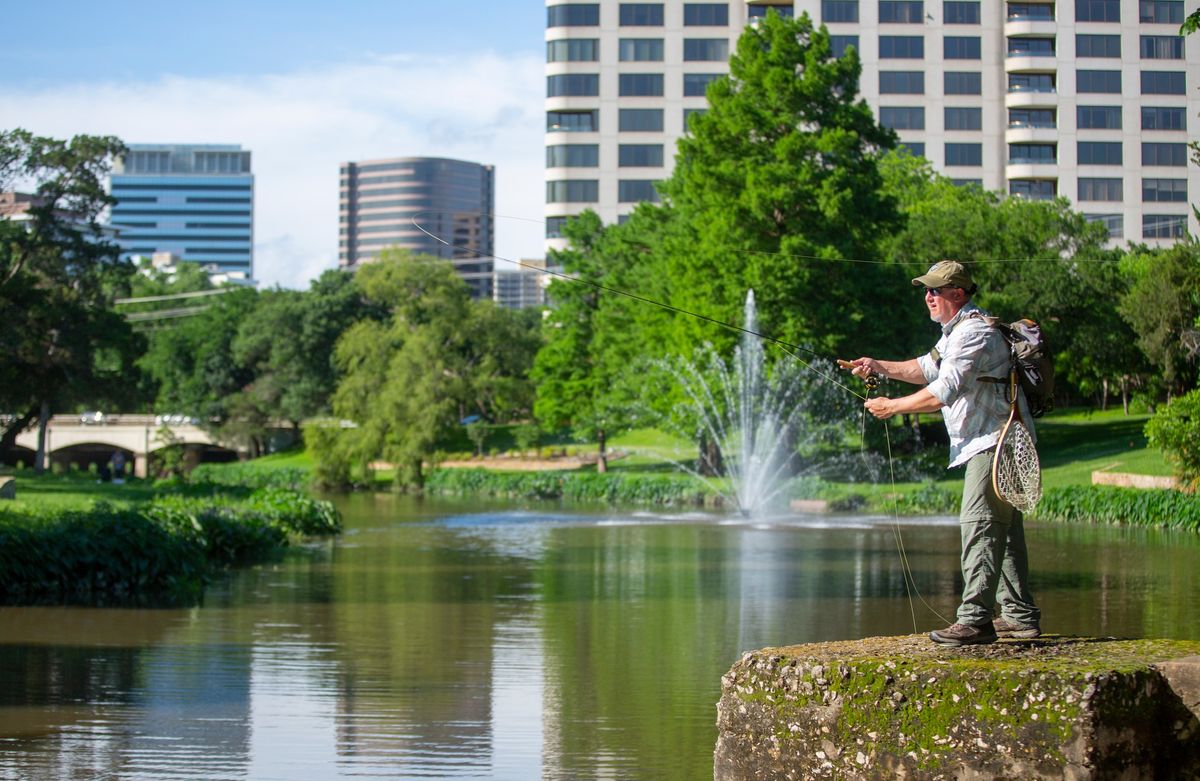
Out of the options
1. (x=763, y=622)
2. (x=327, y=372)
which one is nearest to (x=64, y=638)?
(x=763, y=622)

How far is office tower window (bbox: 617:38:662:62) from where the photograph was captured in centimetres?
8525

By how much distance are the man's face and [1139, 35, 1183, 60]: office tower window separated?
3227 inches

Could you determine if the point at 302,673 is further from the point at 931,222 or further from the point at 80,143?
the point at 931,222

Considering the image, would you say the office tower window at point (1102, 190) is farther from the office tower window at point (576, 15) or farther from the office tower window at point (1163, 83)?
the office tower window at point (576, 15)

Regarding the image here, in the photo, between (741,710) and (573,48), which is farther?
(573,48)

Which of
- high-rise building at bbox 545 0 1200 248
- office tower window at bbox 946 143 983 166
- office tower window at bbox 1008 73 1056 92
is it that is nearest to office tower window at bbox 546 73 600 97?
high-rise building at bbox 545 0 1200 248

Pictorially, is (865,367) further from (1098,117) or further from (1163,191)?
(1163,191)

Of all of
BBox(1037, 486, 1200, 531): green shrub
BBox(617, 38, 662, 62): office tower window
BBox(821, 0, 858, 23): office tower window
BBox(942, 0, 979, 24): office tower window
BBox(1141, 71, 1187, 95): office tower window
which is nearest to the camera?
BBox(1037, 486, 1200, 531): green shrub

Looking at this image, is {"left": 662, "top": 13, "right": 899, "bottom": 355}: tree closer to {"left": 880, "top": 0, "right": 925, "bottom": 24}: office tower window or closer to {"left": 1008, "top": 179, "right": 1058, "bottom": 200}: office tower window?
{"left": 1008, "top": 179, "right": 1058, "bottom": 200}: office tower window

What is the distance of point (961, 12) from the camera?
82438 millimetres

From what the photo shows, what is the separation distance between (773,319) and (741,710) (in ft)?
124

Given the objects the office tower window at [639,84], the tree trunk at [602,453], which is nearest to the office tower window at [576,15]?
the office tower window at [639,84]

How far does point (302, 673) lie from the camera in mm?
12836

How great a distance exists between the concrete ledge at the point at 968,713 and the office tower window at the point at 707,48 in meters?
81.3
